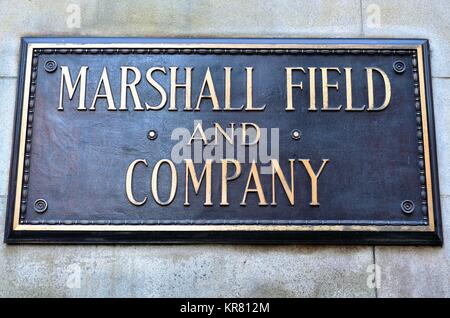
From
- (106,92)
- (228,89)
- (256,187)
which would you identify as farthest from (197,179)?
(106,92)

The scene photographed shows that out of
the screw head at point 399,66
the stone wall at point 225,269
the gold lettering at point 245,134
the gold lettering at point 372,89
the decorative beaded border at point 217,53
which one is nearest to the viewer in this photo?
the stone wall at point 225,269

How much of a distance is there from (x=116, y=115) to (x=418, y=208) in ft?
9.17

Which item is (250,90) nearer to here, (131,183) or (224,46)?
(224,46)

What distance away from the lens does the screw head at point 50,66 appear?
7715 millimetres

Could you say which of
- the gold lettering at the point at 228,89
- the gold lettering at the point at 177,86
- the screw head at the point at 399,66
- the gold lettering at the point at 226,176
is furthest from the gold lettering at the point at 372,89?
the gold lettering at the point at 177,86

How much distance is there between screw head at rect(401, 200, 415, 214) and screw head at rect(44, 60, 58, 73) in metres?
3.37

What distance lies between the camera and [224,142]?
24.5ft

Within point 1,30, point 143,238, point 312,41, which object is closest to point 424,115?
point 312,41

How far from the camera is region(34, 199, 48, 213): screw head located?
729 centimetres

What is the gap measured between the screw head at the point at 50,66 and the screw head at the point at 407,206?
337cm

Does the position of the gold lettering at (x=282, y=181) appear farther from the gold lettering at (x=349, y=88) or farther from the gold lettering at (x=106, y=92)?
the gold lettering at (x=106, y=92)

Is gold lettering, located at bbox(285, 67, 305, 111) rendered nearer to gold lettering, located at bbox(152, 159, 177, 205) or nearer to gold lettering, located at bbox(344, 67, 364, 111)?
gold lettering, located at bbox(344, 67, 364, 111)

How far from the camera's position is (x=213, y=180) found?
289 inches

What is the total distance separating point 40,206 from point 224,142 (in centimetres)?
170
